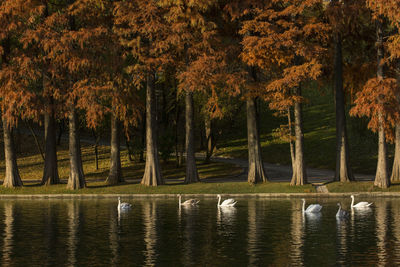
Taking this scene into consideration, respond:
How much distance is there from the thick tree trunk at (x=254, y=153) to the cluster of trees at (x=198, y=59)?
0.07 meters

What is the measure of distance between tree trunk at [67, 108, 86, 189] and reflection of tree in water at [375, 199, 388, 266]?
20.3m

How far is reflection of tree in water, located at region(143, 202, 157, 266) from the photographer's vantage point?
20703 millimetres

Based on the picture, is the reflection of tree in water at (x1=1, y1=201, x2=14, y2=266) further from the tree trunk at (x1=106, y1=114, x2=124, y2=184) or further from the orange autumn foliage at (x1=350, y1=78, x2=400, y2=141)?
the orange autumn foliage at (x1=350, y1=78, x2=400, y2=141)

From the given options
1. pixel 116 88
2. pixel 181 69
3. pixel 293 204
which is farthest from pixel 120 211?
pixel 181 69

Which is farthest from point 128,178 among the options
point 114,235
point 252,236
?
point 252,236

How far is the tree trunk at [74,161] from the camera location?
4672 centimetres

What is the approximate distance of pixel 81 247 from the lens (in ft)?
75.3

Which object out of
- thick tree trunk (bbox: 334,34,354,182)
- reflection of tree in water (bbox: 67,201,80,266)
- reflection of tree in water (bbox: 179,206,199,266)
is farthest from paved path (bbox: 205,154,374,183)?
reflection of tree in water (bbox: 67,201,80,266)

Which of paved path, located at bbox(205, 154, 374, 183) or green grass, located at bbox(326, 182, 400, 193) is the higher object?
paved path, located at bbox(205, 154, 374, 183)

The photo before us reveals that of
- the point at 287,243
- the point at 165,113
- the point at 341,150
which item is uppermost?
the point at 165,113

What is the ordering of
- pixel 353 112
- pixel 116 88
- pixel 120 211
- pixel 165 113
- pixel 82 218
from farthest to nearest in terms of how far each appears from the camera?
pixel 165 113 < pixel 116 88 < pixel 353 112 < pixel 120 211 < pixel 82 218

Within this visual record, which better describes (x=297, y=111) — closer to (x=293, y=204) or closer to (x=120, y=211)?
(x=293, y=204)

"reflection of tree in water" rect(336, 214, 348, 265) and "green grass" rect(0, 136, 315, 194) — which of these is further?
"green grass" rect(0, 136, 315, 194)

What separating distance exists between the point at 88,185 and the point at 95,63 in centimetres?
902
